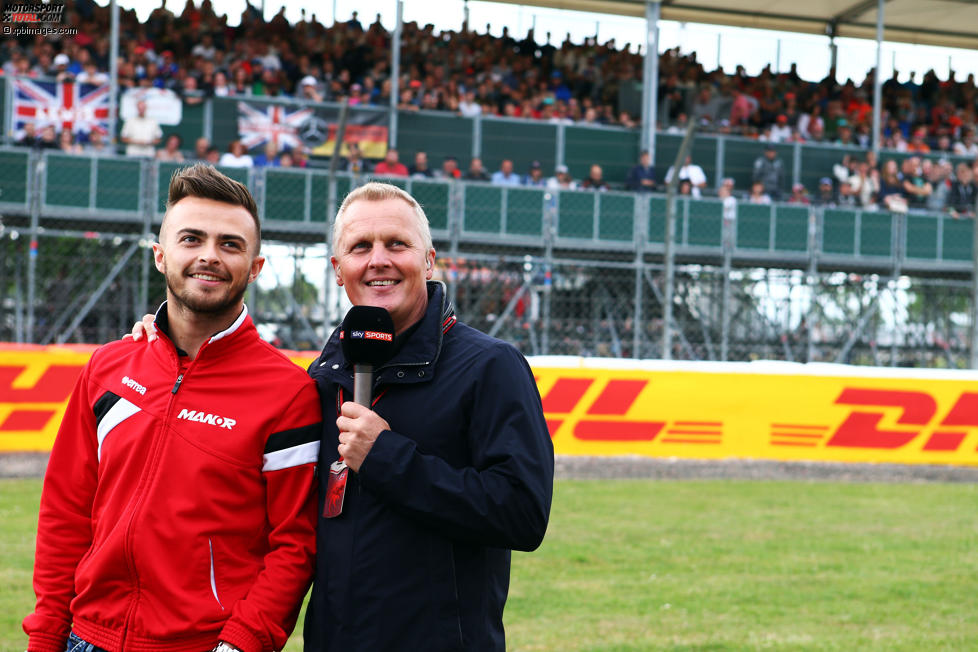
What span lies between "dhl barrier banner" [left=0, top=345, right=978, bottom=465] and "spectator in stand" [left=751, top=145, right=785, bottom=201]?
34.4 ft

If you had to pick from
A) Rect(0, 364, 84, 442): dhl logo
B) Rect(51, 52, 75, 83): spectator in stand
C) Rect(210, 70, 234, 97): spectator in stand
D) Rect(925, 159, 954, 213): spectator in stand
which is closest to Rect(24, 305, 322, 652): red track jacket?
Rect(0, 364, 84, 442): dhl logo

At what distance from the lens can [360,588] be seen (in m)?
2.59

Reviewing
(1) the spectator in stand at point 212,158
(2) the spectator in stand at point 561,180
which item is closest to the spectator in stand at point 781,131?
(2) the spectator in stand at point 561,180

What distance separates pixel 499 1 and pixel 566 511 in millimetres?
18255

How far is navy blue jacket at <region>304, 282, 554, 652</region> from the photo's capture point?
8.30ft

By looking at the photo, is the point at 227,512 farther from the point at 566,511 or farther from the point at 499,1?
the point at 499,1

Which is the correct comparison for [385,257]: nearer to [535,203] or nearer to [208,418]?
[208,418]

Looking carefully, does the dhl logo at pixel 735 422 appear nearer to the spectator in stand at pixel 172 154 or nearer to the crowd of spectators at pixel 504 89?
the crowd of spectators at pixel 504 89

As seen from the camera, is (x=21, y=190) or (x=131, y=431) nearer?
(x=131, y=431)

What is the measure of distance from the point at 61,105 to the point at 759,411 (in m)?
12.8

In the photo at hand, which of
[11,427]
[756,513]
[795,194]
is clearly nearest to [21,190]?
[11,427]

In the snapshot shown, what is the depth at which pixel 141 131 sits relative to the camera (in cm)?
1784

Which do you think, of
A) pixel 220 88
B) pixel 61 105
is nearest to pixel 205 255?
pixel 61 105

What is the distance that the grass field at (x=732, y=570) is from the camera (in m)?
5.62
